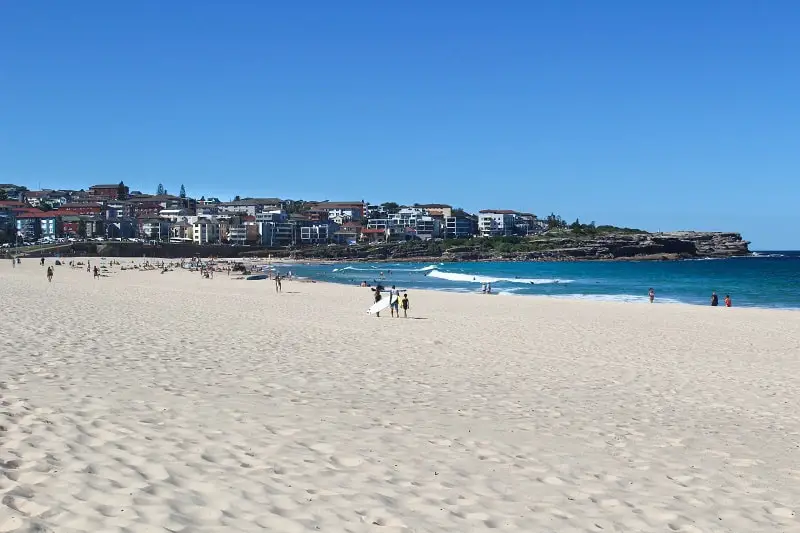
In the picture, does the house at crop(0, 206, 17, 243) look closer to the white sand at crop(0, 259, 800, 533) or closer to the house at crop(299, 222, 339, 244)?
the house at crop(299, 222, 339, 244)

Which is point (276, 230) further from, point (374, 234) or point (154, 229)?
point (154, 229)

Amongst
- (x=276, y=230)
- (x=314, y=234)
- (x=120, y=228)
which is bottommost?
(x=314, y=234)

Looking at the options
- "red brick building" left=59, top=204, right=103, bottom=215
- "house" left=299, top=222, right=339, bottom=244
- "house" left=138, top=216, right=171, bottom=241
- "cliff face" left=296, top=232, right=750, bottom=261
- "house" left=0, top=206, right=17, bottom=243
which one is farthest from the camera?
"red brick building" left=59, top=204, right=103, bottom=215

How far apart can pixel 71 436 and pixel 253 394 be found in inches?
126

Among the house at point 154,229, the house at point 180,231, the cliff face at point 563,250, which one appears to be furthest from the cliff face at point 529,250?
the house at point 154,229

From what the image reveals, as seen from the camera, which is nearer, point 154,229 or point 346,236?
point 154,229

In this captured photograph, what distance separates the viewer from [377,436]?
7691 millimetres

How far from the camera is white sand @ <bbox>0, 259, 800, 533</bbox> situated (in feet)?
17.6

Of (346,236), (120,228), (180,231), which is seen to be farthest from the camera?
(346,236)

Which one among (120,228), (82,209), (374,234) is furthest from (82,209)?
(374,234)

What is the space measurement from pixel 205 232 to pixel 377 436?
173161 mm

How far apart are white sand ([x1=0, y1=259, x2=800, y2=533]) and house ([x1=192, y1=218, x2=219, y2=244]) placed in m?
162

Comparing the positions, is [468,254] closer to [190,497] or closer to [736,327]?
[736,327]

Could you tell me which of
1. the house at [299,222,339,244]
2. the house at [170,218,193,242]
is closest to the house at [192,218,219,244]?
the house at [170,218,193,242]
